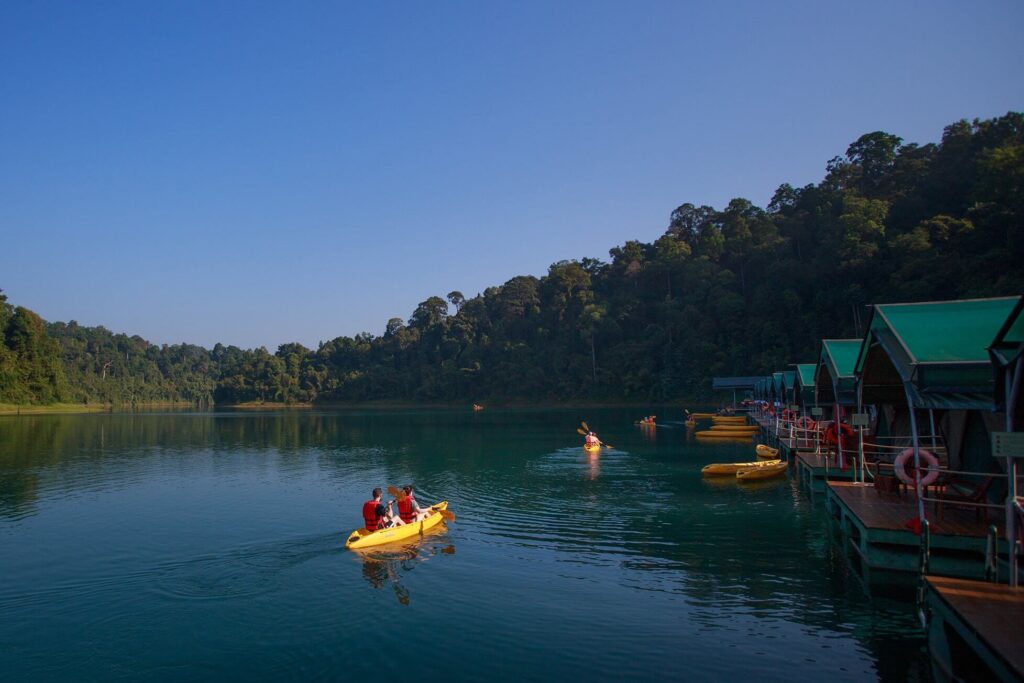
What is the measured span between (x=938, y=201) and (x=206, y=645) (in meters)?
96.6

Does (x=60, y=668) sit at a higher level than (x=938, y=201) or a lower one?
lower

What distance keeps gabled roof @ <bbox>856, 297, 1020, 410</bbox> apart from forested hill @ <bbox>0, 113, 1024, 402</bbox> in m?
53.7

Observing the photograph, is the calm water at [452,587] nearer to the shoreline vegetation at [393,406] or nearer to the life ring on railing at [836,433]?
the life ring on railing at [836,433]

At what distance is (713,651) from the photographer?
10930 millimetres

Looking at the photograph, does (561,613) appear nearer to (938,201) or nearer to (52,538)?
(52,538)

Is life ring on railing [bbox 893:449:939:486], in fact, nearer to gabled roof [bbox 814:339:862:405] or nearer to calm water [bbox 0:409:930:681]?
calm water [bbox 0:409:930:681]

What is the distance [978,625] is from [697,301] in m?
101

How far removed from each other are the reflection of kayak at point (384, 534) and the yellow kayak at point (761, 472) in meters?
15.7

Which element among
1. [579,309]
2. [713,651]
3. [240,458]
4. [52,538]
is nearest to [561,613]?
[713,651]

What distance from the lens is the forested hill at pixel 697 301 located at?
7031 centimetres

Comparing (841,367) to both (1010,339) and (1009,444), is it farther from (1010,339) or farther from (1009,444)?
(1009,444)

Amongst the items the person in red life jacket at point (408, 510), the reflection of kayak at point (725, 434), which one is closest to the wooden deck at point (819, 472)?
the person in red life jacket at point (408, 510)

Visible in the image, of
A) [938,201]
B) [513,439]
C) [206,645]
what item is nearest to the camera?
[206,645]

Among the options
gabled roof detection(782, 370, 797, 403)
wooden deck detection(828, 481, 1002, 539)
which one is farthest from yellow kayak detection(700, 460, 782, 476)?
wooden deck detection(828, 481, 1002, 539)
